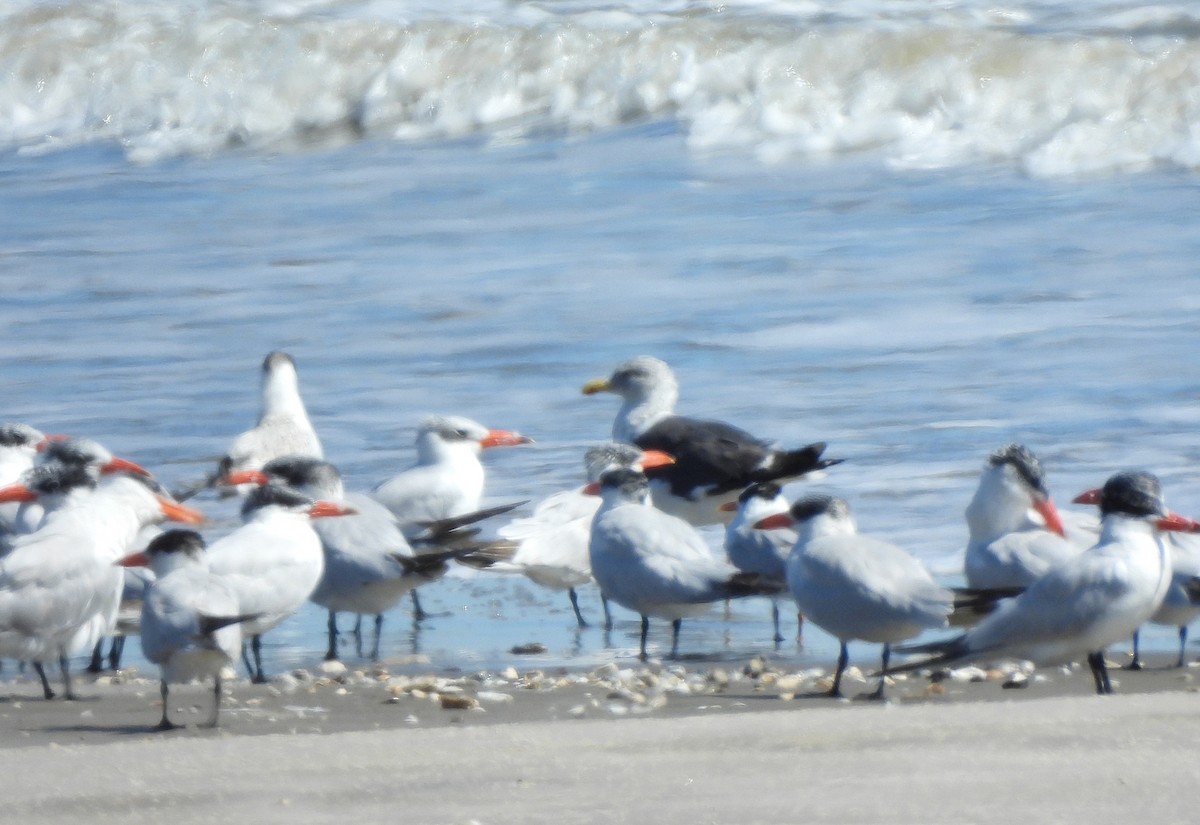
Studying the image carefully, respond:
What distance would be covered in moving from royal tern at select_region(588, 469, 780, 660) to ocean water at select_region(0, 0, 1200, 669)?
261 mm

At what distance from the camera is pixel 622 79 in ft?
55.4

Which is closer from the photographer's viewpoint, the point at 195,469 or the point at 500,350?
the point at 195,469

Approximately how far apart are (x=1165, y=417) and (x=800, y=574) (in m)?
3.48

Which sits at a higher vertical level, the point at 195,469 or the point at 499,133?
the point at 499,133

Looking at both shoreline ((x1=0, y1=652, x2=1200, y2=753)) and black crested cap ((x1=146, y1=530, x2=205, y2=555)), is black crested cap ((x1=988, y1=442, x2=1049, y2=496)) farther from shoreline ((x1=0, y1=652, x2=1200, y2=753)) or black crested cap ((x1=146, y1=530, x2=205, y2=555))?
black crested cap ((x1=146, y1=530, x2=205, y2=555))

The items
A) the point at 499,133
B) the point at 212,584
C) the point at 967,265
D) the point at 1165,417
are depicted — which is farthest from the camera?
the point at 499,133

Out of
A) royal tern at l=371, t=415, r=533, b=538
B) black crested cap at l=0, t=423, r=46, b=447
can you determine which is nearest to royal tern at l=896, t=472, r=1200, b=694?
royal tern at l=371, t=415, r=533, b=538

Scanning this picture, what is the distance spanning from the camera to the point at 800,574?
17.4 feet

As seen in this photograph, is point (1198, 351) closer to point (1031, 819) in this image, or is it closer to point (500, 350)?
point (500, 350)

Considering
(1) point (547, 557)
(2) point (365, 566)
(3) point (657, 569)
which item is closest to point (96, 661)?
(2) point (365, 566)

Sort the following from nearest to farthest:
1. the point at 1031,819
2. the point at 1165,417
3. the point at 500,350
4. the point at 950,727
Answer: the point at 1031,819, the point at 950,727, the point at 1165,417, the point at 500,350

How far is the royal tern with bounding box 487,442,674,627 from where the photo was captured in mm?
6539

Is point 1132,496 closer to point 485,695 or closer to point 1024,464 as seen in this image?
point 1024,464

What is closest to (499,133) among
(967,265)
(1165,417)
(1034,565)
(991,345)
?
(967,265)
